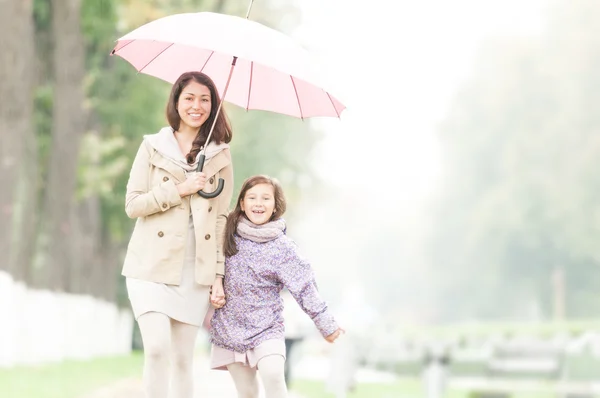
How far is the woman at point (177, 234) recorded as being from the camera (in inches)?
260

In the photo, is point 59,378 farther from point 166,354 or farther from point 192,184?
point 192,184

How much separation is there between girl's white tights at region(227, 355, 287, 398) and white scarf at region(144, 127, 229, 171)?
1117 millimetres

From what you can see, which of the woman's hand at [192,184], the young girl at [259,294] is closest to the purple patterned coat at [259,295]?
→ the young girl at [259,294]

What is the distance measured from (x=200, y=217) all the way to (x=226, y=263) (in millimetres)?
322

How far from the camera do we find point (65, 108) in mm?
20266

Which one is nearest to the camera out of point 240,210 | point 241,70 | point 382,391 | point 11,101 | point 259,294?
point 259,294

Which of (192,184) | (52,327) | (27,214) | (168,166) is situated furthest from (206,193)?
(52,327)

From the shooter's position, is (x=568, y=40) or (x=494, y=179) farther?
(x=494, y=179)

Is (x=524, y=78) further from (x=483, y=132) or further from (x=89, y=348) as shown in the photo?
(x=89, y=348)

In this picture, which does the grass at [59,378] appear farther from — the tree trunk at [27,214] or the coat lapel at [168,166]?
the coat lapel at [168,166]

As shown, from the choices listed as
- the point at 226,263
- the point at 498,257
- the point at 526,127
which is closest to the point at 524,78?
the point at 526,127

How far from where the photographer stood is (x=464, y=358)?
26.5 meters

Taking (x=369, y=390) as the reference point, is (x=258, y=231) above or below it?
above

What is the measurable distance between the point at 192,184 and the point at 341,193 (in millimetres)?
34706
